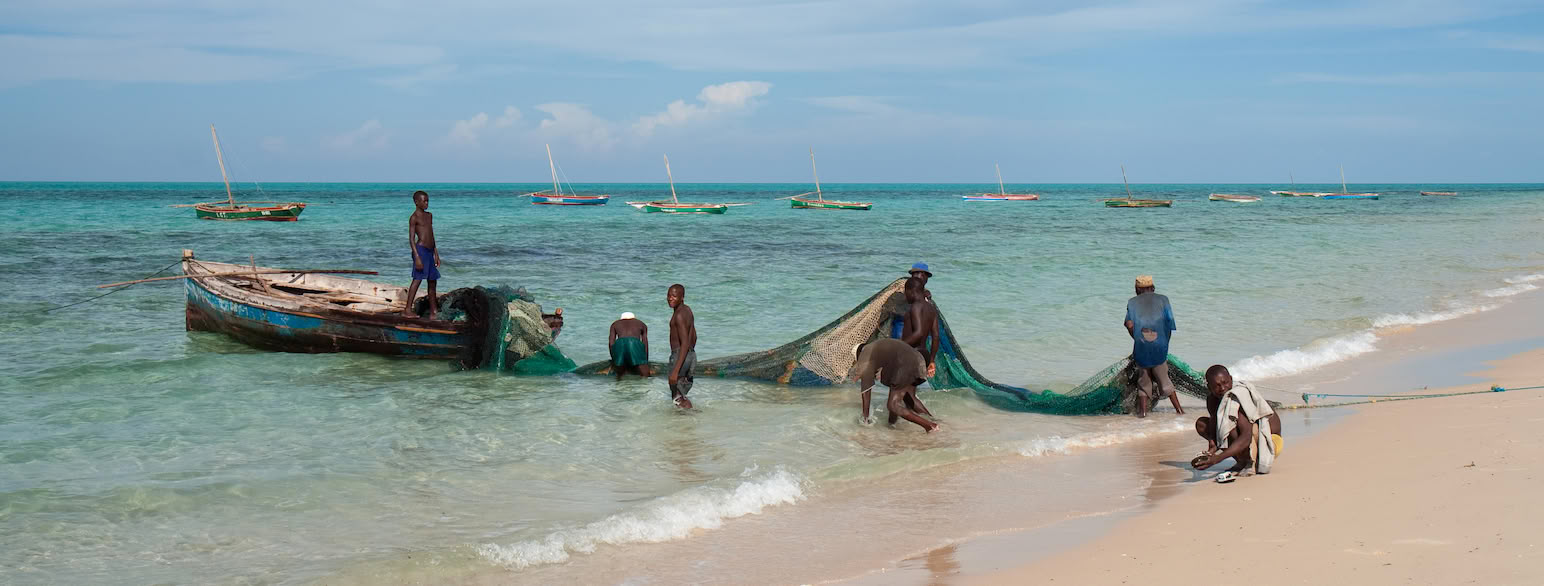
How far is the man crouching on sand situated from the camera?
21.7 ft

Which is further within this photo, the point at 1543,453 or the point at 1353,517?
the point at 1543,453

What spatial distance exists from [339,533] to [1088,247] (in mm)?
30166

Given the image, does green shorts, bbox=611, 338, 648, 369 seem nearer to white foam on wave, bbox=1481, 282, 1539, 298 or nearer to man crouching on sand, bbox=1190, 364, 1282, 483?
man crouching on sand, bbox=1190, 364, 1282, 483

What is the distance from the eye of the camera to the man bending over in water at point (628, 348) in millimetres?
10273

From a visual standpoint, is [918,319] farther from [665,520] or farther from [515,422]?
[515,422]

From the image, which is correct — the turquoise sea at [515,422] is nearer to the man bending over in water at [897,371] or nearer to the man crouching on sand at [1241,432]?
the man bending over in water at [897,371]

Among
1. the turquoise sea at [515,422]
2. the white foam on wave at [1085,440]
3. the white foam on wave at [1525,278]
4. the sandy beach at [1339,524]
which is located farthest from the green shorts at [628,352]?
the white foam on wave at [1525,278]

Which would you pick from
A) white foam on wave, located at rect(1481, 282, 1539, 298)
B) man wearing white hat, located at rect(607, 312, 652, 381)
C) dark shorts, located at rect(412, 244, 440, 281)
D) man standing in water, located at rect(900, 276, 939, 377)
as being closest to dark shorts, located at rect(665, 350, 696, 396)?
man wearing white hat, located at rect(607, 312, 652, 381)

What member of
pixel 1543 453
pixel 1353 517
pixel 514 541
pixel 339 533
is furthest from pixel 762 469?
pixel 1543 453

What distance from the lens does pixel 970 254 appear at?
3047 centimetres

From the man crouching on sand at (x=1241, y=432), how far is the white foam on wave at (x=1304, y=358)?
4.53 m

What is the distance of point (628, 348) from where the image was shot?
405 inches

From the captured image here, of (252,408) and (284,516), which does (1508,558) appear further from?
(252,408)

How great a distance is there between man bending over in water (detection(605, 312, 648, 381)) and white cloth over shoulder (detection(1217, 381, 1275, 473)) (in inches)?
215
